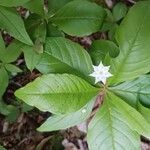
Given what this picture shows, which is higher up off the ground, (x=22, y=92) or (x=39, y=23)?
(x=39, y=23)

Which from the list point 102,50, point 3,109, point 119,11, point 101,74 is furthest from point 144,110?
point 3,109

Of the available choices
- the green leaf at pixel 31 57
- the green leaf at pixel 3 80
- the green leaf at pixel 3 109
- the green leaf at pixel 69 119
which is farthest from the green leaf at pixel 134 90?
the green leaf at pixel 3 109

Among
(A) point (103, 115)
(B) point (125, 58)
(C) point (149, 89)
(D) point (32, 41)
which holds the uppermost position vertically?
(D) point (32, 41)

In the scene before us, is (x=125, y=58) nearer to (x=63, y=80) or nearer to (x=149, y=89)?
(x=149, y=89)

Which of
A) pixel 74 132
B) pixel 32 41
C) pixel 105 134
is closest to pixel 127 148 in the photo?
pixel 105 134

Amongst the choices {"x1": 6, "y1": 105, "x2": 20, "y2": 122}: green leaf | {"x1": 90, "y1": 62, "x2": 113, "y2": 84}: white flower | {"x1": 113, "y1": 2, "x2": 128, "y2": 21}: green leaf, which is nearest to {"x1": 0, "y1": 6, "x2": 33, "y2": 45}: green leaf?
{"x1": 90, "y1": 62, "x2": 113, "y2": 84}: white flower

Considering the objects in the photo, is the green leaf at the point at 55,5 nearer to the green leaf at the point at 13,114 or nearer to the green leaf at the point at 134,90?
the green leaf at the point at 134,90

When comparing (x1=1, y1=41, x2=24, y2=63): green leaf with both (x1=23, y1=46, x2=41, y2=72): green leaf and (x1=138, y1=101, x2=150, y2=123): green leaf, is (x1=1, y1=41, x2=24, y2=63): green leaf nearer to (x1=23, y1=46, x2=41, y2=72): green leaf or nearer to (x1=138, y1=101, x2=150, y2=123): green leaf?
(x1=23, y1=46, x2=41, y2=72): green leaf
